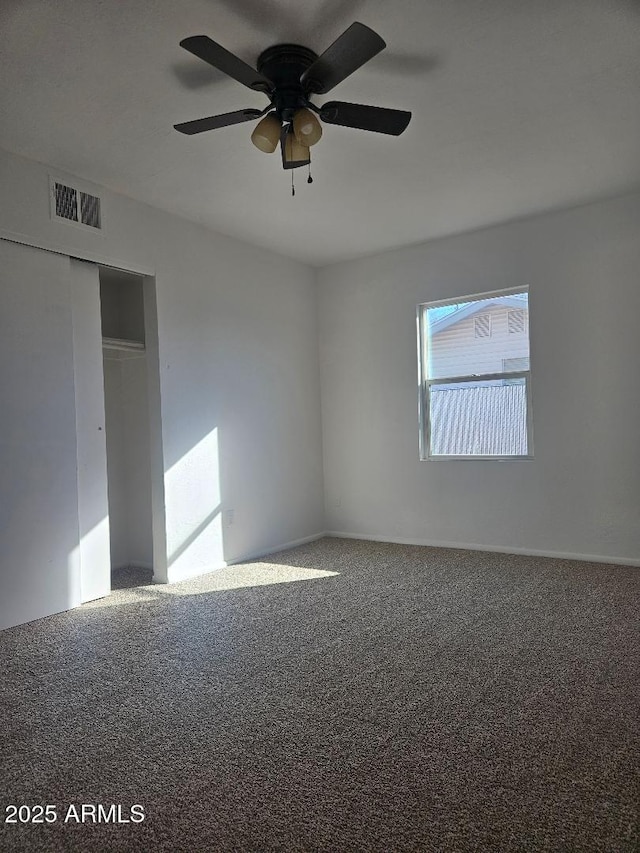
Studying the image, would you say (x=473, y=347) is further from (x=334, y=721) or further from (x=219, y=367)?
(x=334, y=721)

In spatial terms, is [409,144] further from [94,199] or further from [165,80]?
[94,199]

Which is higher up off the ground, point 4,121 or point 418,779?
point 4,121

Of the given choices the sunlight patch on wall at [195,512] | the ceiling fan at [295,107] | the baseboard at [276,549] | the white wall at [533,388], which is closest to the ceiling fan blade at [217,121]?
the ceiling fan at [295,107]

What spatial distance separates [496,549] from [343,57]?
387 centimetres

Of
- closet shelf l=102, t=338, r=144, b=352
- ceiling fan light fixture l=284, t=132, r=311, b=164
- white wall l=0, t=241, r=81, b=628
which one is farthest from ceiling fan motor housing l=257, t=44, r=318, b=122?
closet shelf l=102, t=338, r=144, b=352

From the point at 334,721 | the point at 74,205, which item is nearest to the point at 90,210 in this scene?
the point at 74,205

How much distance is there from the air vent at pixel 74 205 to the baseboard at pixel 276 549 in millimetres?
2703

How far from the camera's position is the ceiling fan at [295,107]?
236 centimetres

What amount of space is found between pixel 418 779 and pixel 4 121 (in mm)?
3512

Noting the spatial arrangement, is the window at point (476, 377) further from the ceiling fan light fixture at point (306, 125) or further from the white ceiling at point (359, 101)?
the ceiling fan light fixture at point (306, 125)

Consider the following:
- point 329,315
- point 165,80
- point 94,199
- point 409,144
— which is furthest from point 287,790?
point 329,315

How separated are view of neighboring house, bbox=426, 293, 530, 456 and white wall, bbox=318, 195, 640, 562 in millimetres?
134

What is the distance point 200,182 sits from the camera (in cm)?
385

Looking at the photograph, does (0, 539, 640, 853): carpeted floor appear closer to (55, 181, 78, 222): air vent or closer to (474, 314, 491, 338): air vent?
(474, 314, 491, 338): air vent
